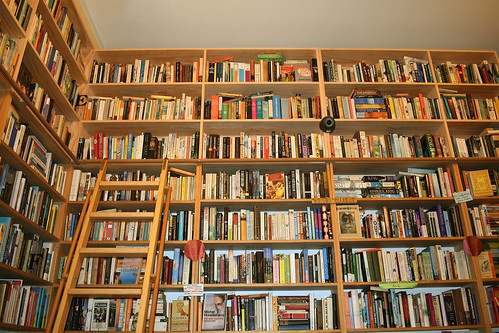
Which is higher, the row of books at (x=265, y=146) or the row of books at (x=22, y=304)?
the row of books at (x=265, y=146)

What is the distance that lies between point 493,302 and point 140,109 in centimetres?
295

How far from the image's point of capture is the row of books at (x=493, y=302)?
282cm

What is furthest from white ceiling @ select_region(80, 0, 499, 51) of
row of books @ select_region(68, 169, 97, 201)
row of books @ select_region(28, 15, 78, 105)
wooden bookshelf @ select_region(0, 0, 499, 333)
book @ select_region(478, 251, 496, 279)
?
book @ select_region(478, 251, 496, 279)

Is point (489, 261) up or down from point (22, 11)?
down

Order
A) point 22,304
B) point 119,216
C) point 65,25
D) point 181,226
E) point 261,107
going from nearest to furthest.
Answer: point 22,304 < point 119,216 < point 181,226 < point 65,25 < point 261,107

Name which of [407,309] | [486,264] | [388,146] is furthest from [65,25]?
[486,264]

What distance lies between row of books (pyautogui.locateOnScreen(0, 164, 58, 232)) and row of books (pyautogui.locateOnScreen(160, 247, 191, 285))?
32.9 inches

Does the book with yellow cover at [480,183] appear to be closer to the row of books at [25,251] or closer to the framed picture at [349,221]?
the framed picture at [349,221]

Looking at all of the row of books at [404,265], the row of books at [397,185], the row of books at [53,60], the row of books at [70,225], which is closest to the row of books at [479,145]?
the row of books at [397,185]

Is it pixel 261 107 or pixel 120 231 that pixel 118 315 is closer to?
pixel 120 231

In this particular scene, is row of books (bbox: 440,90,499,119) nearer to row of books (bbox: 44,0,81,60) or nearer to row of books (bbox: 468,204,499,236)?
row of books (bbox: 468,204,499,236)

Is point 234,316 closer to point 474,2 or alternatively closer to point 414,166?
point 414,166

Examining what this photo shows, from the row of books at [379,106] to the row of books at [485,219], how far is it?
79 cm

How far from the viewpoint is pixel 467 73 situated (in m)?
3.70
